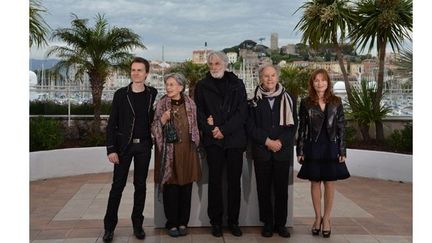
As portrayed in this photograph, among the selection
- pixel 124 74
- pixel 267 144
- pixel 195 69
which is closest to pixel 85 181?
pixel 124 74

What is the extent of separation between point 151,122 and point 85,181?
3902 millimetres

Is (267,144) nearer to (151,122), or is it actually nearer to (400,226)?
(151,122)

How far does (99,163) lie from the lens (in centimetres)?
861

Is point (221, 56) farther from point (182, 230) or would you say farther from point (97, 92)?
point (97, 92)

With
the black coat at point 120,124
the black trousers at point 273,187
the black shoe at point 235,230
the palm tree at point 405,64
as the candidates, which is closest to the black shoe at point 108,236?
the black coat at point 120,124

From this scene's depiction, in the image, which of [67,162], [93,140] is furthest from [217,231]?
[93,140]

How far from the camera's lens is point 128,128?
4066 mm

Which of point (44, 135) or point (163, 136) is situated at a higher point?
point (163, 136)

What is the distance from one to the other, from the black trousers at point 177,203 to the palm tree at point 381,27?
18.7 ft

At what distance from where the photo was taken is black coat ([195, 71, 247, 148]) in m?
4.20

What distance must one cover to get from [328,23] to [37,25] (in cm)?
538

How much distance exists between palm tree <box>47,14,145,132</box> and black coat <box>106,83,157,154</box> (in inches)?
230

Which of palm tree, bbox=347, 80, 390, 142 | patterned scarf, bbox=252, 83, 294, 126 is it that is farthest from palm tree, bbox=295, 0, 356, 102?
patterned scarf, bbox=252, 83, 294, 126

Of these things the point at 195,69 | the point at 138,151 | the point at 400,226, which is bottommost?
the point at 400,226
